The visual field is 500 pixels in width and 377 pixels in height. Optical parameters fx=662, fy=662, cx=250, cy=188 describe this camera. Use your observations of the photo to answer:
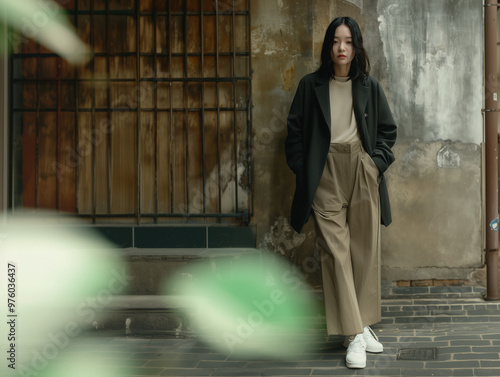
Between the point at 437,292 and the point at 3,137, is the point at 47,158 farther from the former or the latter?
the point at 437,292

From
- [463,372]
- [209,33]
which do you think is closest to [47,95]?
[209,33]

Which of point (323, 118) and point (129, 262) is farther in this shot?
point (129, 262)

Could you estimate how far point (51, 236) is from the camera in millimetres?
5637

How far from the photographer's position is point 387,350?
457 centimetres

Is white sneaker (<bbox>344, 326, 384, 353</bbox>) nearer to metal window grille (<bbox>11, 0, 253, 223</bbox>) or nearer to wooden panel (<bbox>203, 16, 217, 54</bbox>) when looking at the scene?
metal window grille (<bbox>11, 0, 253, 223</bbox>)

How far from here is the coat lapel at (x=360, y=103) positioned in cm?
453

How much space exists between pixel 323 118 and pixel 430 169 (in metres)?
1.34

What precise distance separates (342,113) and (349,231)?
83 cm

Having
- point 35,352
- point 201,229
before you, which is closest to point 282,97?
point 201,229

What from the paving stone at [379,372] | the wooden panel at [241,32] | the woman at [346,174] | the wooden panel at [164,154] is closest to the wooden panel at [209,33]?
the wooden panel at [241,32]

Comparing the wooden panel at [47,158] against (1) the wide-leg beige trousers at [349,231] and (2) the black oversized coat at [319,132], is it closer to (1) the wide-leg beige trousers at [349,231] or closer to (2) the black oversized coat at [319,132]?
(2) the black oversized coat at [319,132]

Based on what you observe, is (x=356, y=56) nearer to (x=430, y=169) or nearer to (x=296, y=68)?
(x=296, y=68)

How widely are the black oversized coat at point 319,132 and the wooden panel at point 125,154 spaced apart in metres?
1.59

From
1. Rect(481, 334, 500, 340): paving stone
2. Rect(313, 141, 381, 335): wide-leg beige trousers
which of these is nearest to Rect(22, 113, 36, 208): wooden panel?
Rect(313, 141, 381, 335): wide-leg beige trousers
